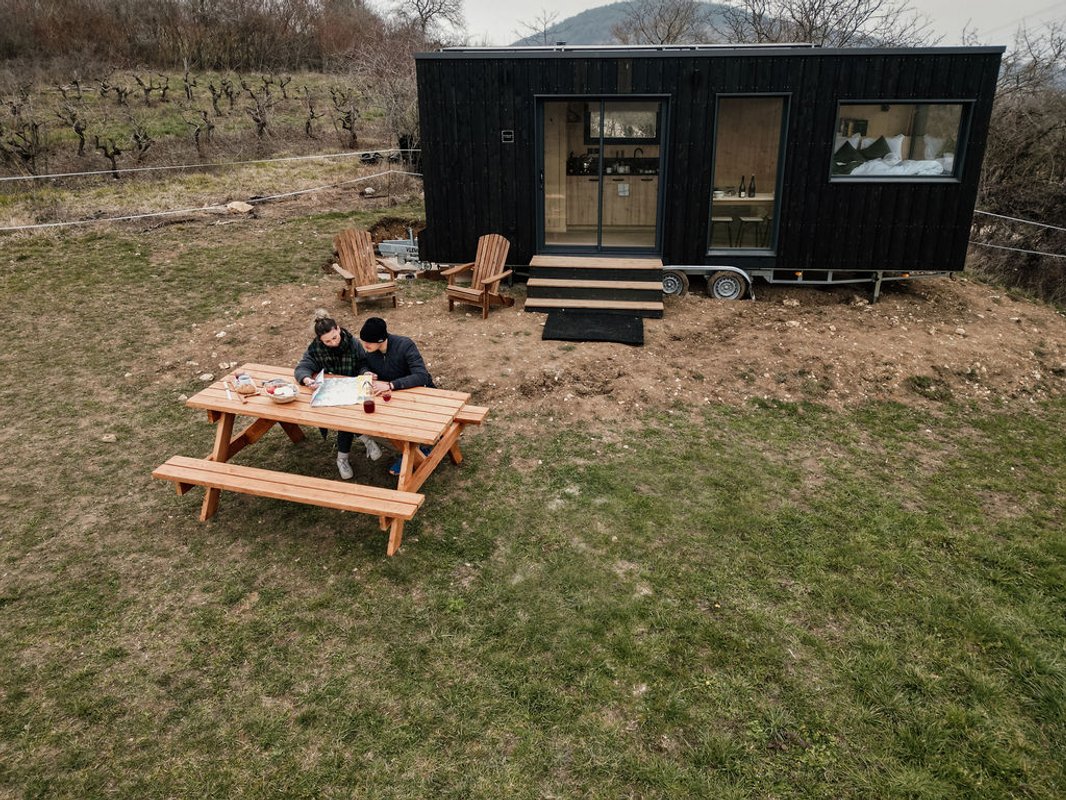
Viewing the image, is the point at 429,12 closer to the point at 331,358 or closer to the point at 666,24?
the point at 666,24

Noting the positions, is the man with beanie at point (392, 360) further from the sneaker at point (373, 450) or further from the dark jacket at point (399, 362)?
the sneaker at point (373, 450)

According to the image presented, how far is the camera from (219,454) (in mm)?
5145

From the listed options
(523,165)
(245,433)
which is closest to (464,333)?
(523,165)

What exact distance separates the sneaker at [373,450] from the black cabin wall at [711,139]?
4.82 meters

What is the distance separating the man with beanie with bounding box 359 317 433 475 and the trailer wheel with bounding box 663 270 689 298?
519cm

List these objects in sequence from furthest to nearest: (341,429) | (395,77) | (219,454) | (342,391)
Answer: (395,77) → (219,454) → (342,391) → (341,429)

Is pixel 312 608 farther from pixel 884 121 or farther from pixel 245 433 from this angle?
pixel 884 121

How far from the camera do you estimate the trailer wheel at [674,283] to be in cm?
946

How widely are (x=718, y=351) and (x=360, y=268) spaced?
4813 millimetres

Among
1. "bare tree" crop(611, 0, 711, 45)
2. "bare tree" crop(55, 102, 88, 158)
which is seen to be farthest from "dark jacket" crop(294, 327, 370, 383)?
"bare tree" crop(611, 0, 711, 45)

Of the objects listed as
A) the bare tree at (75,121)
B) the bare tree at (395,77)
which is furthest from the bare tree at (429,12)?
the bare tree at (75,121)

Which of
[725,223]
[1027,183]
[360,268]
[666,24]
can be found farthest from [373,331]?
[666,24]

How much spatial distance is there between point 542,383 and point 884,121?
587 cm

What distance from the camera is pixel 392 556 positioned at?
14.6 ft
